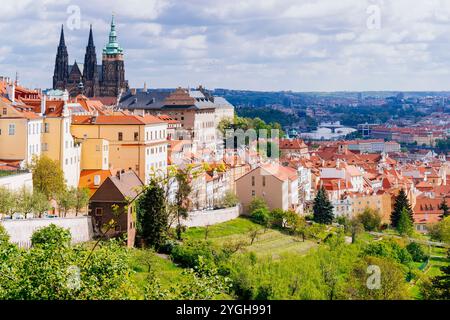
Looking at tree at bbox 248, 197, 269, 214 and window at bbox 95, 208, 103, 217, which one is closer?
window at bbox 95, 208, 103, 217

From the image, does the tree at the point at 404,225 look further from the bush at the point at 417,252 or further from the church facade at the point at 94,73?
the church facade at the point at 94,73

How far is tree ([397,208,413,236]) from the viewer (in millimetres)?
47250

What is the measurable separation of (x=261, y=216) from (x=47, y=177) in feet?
38.7

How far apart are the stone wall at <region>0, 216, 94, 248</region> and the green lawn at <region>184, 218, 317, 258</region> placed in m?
5.29

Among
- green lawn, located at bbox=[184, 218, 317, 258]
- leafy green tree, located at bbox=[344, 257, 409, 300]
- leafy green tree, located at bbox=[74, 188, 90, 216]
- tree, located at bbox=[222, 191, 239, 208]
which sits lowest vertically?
leafy green tree, located at bbox=[344, 257, 409, 300]

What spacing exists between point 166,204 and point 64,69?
5343 centimetres

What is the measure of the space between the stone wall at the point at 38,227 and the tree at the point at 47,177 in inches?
85.6

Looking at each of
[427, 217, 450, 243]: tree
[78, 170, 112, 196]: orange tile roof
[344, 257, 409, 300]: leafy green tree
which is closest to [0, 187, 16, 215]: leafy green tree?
[78, 170, 112, 196]: orange tile roof

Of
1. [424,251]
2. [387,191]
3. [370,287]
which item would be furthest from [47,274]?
[387,191]

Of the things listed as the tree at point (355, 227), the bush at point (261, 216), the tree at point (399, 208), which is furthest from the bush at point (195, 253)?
the tree at point (399, 208)

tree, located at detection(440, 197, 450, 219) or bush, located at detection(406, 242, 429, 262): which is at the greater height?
tree, located at detection(440, 197, 450, 219)

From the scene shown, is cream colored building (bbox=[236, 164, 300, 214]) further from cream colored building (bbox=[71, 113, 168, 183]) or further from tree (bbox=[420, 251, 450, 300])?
tree (bbox=[420, 251, 450, 300])

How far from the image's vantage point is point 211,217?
3494 centimetres
